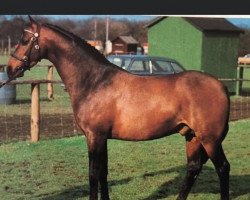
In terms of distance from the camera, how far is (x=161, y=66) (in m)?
13.8

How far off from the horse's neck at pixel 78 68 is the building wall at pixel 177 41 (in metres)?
14.2

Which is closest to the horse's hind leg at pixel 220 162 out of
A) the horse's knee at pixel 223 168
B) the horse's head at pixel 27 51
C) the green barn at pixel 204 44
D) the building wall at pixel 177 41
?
the horse's knee at pixel 223 168

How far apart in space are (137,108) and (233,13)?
1556 mm

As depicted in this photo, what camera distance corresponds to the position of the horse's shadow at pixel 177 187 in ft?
15.4

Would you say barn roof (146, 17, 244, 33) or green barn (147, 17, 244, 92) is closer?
barn roof (146, 17, 244, 33)

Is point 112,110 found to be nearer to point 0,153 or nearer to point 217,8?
point 217,8

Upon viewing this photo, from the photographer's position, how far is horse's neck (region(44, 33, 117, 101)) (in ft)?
12.7

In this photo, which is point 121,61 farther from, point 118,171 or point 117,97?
point 117,97

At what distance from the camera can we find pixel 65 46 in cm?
387

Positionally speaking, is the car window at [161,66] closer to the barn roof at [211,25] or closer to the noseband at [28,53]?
the barn roof at [211,25]

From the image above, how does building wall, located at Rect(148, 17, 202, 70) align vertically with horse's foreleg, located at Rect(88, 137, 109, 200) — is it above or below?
above

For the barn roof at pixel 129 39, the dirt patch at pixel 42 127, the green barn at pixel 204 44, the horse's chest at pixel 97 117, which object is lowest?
the dirt patch at pixel 42 127

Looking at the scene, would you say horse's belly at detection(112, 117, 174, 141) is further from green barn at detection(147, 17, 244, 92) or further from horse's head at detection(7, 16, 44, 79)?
green barn at detection(147, 17, 244, 92)

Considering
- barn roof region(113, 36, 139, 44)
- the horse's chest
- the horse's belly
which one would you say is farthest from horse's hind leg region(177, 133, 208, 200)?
barn roof region(113, 36, 139, 44)
